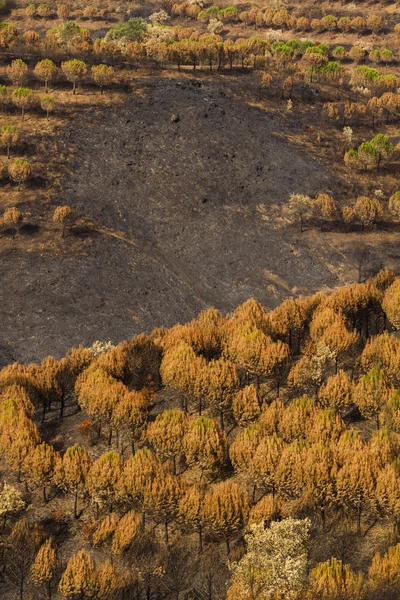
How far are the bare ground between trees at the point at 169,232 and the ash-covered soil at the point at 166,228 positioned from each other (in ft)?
0.63

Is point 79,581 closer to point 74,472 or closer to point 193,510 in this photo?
point 193,510

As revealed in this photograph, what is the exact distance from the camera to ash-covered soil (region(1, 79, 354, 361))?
285 ft

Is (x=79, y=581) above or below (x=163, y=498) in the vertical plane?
below

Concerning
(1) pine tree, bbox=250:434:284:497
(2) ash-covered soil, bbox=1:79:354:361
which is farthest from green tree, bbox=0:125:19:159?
(1) pine tree, bbox=250:434:284:497

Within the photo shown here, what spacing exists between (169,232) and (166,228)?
991 mm

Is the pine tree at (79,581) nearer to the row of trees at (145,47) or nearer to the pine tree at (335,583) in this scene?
the pine tree at (335,583)

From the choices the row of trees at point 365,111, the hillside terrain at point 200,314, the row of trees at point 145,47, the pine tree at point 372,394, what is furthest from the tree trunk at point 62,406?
the row of trees at point 145,47

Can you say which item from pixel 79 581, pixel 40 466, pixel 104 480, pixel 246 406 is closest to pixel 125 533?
pixel 104 480

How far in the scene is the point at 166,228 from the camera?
10494 centimetres

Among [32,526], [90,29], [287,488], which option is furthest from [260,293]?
[90,29]

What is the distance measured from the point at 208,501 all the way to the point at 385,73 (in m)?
132

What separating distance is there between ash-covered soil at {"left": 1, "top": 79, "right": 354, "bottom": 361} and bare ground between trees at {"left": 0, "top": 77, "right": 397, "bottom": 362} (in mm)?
193

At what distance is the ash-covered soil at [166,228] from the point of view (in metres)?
87.0

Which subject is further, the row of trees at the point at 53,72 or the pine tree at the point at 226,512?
the row of trees at the point at 53,72
